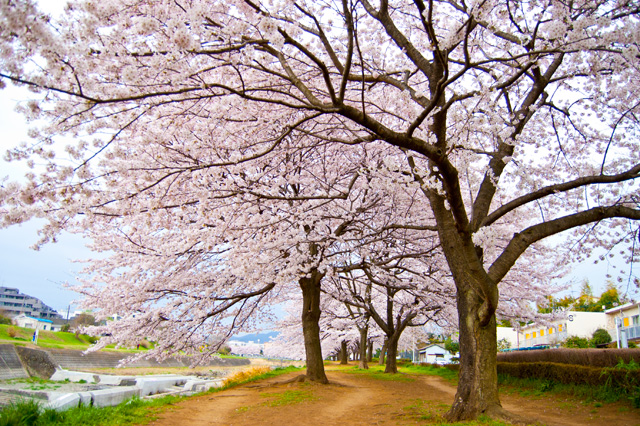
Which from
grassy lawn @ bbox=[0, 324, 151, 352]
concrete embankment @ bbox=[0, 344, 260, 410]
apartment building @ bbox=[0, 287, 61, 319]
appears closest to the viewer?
concrete embankment @ bbox=[0, 344, 260, 410]

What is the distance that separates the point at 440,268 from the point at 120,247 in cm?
830

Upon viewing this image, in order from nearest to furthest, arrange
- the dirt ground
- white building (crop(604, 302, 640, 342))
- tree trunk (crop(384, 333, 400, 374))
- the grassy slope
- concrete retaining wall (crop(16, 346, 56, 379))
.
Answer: the dirt ground → tree trunk (crop(384, 333, 400, 374)) → concrete retaining wall (crop(16, 346, 56, 379)) → white building (crop(604, 302, 640, 342)) → the grassy slope

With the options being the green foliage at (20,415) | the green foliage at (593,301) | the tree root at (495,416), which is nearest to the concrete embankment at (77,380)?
the green foliage at (20,415)

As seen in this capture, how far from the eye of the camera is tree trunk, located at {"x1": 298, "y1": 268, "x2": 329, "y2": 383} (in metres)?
11.7

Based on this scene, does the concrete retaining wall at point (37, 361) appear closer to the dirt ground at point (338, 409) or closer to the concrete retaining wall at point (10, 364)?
the concrete retaining wall at point (10, 364)

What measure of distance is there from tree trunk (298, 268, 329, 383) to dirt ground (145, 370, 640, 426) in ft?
2.41

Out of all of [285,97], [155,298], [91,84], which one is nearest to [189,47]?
[91,84]

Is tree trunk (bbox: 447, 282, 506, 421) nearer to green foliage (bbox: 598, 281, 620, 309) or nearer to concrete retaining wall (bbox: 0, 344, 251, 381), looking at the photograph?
concrete retaining wall (bbox: 0, 344, 251, 381)

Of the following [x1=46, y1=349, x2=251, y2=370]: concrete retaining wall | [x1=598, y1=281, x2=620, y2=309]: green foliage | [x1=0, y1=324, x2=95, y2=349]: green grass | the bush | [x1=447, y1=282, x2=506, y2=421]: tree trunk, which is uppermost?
[x1=598, y1=281, x2=620, y2=309]: green foliage

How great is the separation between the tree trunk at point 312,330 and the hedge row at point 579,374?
6.20 m

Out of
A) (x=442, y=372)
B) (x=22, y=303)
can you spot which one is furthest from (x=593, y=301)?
(x=22, y=303)

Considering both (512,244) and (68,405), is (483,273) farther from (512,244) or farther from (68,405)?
(68,405)

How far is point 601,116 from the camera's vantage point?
8219 millimetres

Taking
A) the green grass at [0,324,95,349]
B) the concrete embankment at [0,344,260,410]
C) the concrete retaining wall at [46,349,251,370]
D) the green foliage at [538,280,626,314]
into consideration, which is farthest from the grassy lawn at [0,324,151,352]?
the green foliage at [538,280,626,314]
